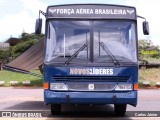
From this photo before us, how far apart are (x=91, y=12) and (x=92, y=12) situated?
26mm

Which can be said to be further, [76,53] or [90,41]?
[90,41]

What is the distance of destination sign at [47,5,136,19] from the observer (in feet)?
33.0

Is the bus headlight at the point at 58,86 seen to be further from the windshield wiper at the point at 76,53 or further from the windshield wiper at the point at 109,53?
the windshield wiper at the point at 109,53

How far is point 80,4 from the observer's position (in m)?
10.3

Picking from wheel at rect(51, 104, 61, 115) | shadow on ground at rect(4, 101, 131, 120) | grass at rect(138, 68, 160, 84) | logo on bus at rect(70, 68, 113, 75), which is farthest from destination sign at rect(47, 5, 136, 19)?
grass at rect(138, 68, 160, 84)

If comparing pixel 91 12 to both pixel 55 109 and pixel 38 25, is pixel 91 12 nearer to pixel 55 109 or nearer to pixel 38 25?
pixel 38 25

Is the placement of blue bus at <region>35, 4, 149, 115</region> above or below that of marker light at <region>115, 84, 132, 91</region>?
above

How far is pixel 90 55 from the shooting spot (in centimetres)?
969

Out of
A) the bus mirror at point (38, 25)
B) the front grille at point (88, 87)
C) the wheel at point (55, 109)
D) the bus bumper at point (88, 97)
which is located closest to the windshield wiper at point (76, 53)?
the front grille at point (88, 87)

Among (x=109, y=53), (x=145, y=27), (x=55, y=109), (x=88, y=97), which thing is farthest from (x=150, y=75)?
(x=88, y=97)

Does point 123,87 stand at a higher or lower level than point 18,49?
lower

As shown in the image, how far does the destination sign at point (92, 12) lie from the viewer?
10070 millimetres

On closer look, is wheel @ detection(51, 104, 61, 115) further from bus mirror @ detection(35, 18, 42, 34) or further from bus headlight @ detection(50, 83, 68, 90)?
bus mirror @ detection(35, 18, 42, 34)

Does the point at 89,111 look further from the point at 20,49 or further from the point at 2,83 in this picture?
Answer: the point at 20,49
